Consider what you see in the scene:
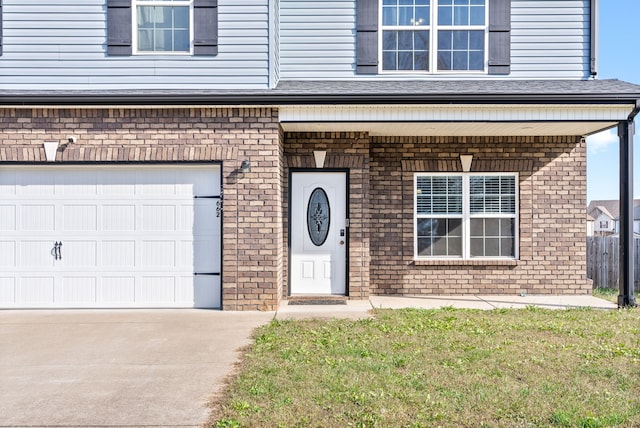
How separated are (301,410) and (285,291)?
220 inches

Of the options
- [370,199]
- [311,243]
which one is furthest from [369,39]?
[311,243]

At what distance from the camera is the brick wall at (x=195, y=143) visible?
8.75m

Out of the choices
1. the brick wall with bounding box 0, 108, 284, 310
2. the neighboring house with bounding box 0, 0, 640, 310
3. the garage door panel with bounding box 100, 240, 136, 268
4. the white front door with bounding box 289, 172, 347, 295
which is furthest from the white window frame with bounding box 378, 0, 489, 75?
the garage door panel with bounding box 100, 240, 136, 268

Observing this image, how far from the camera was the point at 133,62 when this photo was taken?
888 centimetres

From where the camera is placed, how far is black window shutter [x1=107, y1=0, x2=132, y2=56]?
8.85 m

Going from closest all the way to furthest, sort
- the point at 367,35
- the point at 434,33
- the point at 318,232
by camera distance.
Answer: the point at 367,35 < the point at 434,33 < the point at 318,232

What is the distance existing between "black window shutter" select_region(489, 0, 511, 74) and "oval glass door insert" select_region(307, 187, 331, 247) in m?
3.79

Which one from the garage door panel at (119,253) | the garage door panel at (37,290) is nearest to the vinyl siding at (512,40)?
the garage door panel at (119,253)

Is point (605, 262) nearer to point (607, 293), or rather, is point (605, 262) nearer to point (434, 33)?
point (607, 293)

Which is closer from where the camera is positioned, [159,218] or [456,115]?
[456,115]

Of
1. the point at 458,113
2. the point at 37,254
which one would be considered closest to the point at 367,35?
the point at 458,113

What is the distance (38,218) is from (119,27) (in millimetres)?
3366

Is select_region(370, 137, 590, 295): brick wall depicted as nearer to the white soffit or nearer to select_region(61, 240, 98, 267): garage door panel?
the white soffit

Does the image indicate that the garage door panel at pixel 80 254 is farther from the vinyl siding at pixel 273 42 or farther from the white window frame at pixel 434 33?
the white window frame at pixel 434 33
